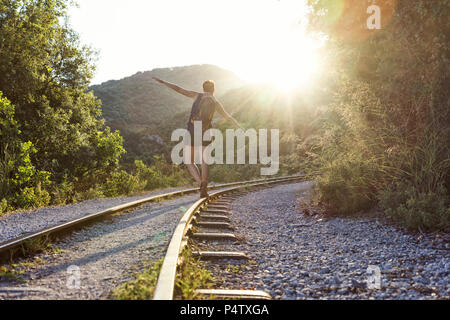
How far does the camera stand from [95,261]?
2.96 meters

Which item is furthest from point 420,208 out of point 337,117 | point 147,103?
point 147,103

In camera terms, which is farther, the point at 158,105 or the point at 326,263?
the point at 158,105

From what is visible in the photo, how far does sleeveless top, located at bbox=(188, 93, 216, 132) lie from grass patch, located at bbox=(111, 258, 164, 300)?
4.24 m

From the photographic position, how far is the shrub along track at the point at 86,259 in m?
2.27

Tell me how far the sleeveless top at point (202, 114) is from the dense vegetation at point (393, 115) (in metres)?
2.39

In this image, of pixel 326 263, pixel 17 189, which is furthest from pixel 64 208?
pixel 326 263

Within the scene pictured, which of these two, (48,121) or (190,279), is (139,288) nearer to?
(190,279)

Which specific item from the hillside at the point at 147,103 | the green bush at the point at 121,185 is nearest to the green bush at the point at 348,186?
the green bush at the point at 121,185

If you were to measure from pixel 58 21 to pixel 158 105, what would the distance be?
52546 millimetres

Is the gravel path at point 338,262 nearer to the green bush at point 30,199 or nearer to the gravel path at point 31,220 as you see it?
the gravel path at point 31,220

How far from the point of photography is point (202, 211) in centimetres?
602

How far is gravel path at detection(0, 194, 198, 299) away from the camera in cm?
225
